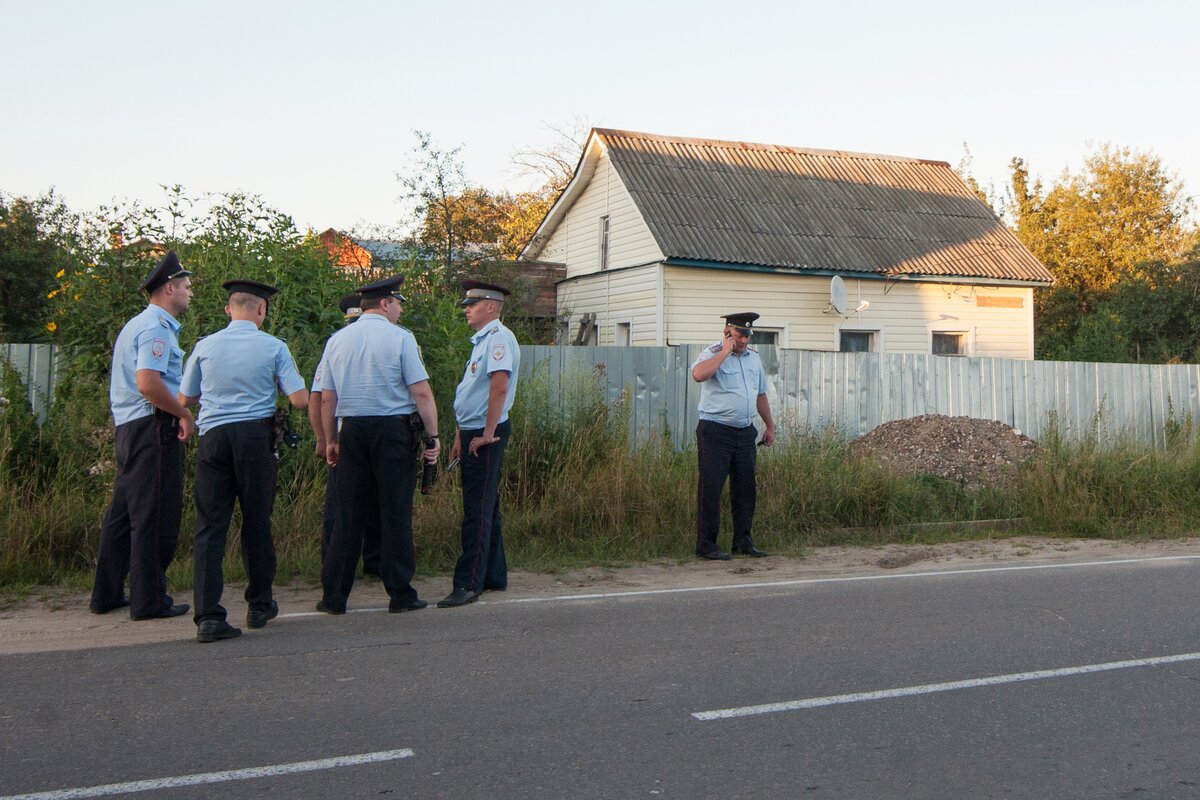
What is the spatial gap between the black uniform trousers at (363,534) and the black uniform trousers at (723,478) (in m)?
2.72

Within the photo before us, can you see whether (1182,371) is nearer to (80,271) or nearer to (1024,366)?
(1024,366)

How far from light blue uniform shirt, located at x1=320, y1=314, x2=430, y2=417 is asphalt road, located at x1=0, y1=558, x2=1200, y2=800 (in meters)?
1.27

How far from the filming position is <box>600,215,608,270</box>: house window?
72.6ft

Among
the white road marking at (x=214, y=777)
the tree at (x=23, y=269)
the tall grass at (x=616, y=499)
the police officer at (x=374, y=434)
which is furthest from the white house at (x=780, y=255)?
the white road marking at (x=214, y=777)

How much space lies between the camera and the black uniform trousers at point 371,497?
650 centimetres

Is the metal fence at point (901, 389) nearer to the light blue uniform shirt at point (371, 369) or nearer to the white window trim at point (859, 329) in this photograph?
the light blue uniform shirt at point (371, 369)

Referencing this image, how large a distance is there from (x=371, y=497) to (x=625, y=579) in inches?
87.8

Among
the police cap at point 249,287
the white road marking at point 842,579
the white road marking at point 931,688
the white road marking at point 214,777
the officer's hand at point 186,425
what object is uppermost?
the police cap at point 249,287

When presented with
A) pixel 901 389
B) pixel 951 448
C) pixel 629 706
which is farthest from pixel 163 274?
pixel 901 389

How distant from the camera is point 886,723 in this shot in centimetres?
459

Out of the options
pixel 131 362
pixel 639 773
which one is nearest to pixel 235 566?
pixel 131 362

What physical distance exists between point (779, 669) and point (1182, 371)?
1405 cm

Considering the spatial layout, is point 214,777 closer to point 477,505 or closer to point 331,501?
point 477,505

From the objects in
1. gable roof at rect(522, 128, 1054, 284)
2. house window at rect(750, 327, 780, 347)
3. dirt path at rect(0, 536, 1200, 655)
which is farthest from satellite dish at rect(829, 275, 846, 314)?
dirt path at rect(0, 536, 1200, 655)
